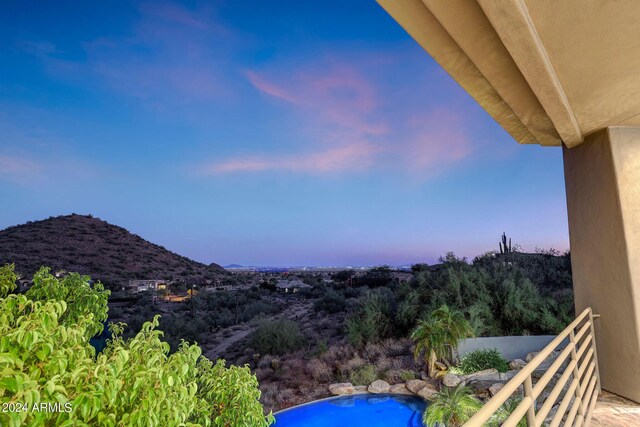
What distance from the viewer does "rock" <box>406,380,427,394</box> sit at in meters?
6.11

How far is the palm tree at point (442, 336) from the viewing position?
6.18 meters

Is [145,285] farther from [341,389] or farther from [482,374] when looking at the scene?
[482,374]

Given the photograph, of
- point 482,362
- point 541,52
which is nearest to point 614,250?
point 541,52

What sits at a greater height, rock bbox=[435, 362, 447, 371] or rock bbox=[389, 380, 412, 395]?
rock bbox=[435, 362, 447, 371]

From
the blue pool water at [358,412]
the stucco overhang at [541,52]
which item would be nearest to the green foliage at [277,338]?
the blue pool water at [358,412]

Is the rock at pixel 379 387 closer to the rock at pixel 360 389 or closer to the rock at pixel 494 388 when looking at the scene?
the rock at pixel 360 389

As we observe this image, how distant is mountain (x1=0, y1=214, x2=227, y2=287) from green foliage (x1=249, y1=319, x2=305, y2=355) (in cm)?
1300

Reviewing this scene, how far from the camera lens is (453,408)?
4656 mm

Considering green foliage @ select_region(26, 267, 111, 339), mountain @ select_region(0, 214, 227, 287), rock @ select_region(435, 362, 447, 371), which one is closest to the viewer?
green foliage @ select_region(26, 267, 111, 339)

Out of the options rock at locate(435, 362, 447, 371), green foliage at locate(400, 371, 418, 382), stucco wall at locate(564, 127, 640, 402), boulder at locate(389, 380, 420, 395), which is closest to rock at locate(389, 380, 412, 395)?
boulder at locate(389, 380, 420, 395)

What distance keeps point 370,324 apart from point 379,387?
273 centimetres

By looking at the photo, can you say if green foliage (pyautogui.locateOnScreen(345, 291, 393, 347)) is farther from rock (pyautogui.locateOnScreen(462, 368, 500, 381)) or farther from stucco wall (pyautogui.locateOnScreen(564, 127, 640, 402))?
stucco wall (pyautogui.locateOnScreen(564, 127, 640, 402))

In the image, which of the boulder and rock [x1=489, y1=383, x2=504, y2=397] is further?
the boulder

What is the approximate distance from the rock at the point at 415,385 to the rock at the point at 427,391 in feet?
0.26
